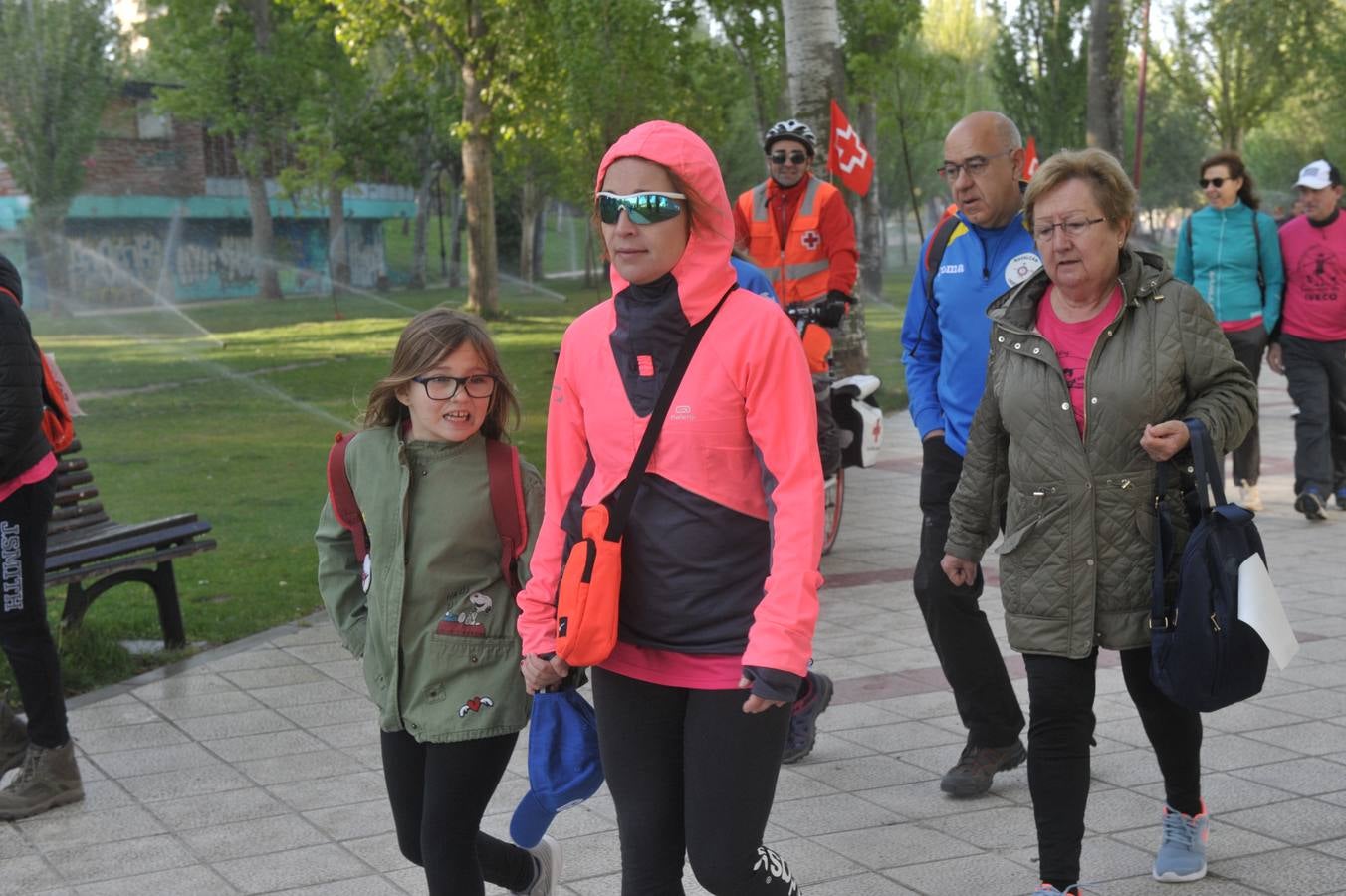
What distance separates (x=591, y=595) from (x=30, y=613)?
9.05ft

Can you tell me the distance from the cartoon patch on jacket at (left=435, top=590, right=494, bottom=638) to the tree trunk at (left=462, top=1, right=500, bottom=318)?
29225mm

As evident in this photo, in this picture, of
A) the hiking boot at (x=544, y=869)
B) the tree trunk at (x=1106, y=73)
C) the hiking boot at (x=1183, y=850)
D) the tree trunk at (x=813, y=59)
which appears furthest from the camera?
the tree trunk at (x=1106, y=73)

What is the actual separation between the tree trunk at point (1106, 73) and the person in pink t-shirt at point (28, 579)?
20676 mm

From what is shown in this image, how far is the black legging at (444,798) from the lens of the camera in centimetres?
362

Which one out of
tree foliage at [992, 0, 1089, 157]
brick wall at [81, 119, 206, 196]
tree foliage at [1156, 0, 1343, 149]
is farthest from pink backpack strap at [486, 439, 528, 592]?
brick wall at [81, 119, 206, 196]

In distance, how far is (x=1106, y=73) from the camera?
24.1 metres

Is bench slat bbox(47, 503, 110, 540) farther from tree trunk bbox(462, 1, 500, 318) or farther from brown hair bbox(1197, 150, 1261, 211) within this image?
tree trunk bbox(462, 1, 500, 318)

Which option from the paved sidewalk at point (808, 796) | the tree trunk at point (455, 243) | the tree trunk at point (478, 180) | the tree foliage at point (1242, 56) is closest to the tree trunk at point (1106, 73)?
the tree foliage at point (1242, 56)

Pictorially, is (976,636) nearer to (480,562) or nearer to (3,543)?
(480,562)

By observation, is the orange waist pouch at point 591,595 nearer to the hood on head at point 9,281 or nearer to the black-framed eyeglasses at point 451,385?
the black-framed eyeglasses at point 451,385

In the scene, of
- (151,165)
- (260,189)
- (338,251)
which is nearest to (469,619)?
(260,189)

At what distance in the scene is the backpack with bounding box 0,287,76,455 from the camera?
536 centimetres

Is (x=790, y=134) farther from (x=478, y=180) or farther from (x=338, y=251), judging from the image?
(x=338, y=251)

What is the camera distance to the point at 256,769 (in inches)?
222
